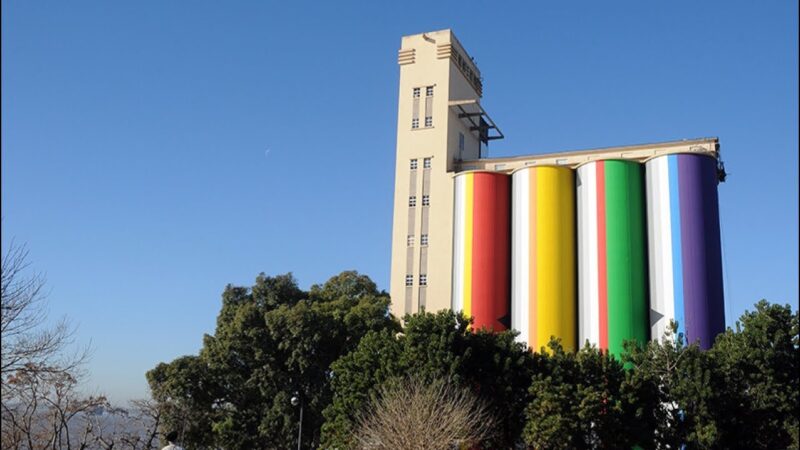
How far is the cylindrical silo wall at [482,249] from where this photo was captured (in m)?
41.9

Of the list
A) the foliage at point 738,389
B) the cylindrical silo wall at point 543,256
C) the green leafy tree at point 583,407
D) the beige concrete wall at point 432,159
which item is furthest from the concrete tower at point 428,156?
the foliage at point 738,389

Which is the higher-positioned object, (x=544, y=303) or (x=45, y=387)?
(x=544, y=303)

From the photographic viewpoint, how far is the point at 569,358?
29.8 m

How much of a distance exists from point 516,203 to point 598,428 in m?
18.1

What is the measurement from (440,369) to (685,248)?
55.0 feet

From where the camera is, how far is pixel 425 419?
26000 mm

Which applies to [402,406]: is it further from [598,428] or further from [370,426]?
[598,428]

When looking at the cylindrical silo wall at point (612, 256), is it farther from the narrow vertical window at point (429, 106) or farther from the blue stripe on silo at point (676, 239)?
the narrow vertical window at point (429, 106)

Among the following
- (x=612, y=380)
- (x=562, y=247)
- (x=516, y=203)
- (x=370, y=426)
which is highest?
→ (x=516, y=203)

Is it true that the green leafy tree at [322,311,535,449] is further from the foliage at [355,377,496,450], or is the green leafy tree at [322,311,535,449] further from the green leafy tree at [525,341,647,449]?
the green leafy tree at [525,341,647,449]

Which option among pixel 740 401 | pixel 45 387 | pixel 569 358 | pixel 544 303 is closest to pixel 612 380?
pixel 569 358

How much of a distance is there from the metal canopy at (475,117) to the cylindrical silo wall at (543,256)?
6.78 metres

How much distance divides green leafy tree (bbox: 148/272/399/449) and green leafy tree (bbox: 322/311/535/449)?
24.8 feet

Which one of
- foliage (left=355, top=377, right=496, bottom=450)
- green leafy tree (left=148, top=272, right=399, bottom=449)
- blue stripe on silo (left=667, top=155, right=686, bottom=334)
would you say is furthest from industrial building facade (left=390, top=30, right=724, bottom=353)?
foliage (left=355, top=377, right=496, bottom=450)
